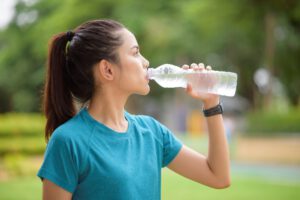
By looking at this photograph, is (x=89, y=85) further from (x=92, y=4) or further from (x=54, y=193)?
(x=92, y=4)

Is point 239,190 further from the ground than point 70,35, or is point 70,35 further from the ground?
point 70,35

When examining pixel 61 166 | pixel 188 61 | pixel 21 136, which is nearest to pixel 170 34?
pixel 188 61

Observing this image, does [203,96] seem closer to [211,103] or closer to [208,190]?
[211,103]

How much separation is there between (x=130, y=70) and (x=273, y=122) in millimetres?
10835

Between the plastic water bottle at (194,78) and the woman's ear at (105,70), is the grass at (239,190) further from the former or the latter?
the woman's ear at (105,70)

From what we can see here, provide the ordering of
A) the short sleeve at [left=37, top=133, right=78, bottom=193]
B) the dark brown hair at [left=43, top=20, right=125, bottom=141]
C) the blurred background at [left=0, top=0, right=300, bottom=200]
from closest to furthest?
the short sleeve at [left=37, top=133, right=78, bottom=193], the dark brown hair at [left=43, top=20, right=125, bottom=141], the blurred background at [left=0, top=0, right=300, bottom=200]

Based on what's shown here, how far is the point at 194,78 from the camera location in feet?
5.16

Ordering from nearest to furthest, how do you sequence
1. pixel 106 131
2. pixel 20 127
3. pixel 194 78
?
pixel 106 131
pixel 194 78
pixel 20 127

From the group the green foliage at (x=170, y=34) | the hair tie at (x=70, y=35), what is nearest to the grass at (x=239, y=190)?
the hair tie at (x=70, y=35)

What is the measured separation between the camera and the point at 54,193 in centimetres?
135

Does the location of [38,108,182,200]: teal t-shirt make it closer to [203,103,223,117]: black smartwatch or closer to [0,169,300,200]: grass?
[203,103,223,117]: black smartwatch

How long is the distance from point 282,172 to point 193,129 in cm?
1249

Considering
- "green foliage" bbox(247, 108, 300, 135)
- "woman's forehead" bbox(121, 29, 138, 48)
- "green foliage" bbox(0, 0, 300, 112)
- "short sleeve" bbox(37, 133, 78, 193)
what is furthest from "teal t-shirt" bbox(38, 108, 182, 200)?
"green foliage" bbox(0, 0, 300, 112)

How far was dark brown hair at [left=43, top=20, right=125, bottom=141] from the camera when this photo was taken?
1485 mm
